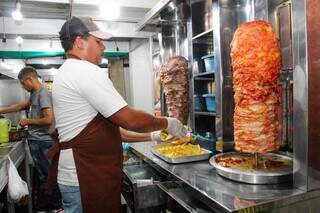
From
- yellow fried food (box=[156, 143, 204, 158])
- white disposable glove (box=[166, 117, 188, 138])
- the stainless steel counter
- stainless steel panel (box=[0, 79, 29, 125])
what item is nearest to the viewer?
the stainless steel counter

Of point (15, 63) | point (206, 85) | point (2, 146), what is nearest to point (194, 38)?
point (206, 85)

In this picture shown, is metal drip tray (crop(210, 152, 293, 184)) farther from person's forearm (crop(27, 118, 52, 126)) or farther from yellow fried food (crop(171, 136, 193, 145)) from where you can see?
person's forearm (crop(27, 118, 52, 126))

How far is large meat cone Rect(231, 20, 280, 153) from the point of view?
165 centimetres

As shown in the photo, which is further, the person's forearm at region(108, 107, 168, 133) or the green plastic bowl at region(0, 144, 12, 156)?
the green plastic bowl at region(0, 144, 12, 156)

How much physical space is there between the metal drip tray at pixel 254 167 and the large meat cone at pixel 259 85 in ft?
0.42

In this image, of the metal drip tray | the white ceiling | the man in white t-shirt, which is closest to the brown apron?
the man in white t-shirt

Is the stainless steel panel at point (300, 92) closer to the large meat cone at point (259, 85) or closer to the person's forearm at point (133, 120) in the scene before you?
the large meat cone at point (259, 85)

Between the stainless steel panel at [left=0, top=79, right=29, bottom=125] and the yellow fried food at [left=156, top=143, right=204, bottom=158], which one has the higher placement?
the stainless steel panel at [left=0, top=79, right=29, bottom=125]

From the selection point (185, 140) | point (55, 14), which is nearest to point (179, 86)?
point (185, 140)

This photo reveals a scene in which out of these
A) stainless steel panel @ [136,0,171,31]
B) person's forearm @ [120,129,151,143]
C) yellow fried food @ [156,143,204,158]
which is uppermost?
stainless steel panel @ [136,0,171,31]

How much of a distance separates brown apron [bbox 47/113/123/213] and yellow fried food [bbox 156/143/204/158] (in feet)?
1.96

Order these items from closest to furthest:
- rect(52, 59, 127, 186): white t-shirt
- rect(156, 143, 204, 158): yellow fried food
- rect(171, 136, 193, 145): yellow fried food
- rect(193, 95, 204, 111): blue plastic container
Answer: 1. rect(52, 59, 127, 186): white t-shirt
2. rect(156, 143, 204, 158): yellow fried food
3. rect(171, 136, 193, 145): yellow fried food
4. rect(193, 95, 204, 111): blue plastic container

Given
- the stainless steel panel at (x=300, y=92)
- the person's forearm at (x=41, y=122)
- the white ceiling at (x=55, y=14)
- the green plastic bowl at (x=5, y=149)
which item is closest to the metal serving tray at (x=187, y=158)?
the stainless steel panel at (x=300, y=92)

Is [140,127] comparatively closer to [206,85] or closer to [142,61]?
[206,85]
